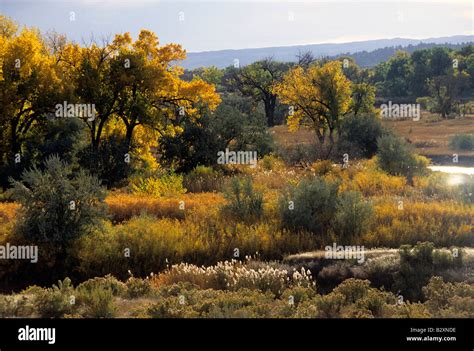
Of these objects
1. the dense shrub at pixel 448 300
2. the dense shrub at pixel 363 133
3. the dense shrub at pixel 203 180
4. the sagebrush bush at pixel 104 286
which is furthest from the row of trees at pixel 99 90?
the dense shrub at pixel 448 300

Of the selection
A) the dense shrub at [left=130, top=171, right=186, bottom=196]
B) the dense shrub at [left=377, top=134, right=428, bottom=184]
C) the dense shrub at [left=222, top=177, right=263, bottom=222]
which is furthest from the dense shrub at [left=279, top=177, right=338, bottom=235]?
the dense shrub at [left=377, top=134, right=428, bottom=184]

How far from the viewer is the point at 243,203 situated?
55.1ft

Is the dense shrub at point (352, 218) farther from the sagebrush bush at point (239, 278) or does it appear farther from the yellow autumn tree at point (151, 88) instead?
the yellow autumn tree at point (151, 88)

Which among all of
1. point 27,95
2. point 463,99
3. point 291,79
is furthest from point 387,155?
point 463,99

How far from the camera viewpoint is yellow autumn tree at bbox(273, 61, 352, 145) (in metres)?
47.0

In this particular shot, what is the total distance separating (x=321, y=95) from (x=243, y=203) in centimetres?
3227

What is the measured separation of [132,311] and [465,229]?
386 inches

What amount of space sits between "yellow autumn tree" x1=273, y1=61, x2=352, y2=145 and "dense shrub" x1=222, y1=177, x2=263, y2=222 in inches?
1171

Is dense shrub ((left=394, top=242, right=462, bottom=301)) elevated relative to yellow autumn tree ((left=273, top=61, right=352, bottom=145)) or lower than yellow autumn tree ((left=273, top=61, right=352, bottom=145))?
lower

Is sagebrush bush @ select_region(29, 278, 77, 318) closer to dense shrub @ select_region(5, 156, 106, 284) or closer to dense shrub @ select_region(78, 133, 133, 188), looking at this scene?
dense shrub @ select_region(5, 156, 106, 284)

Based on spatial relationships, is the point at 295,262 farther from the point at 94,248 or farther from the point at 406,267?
the point at 94,248

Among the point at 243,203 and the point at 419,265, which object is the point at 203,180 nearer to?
the point at 243,203

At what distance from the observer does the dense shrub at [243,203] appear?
16547 millimetres

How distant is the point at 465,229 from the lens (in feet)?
48.6
